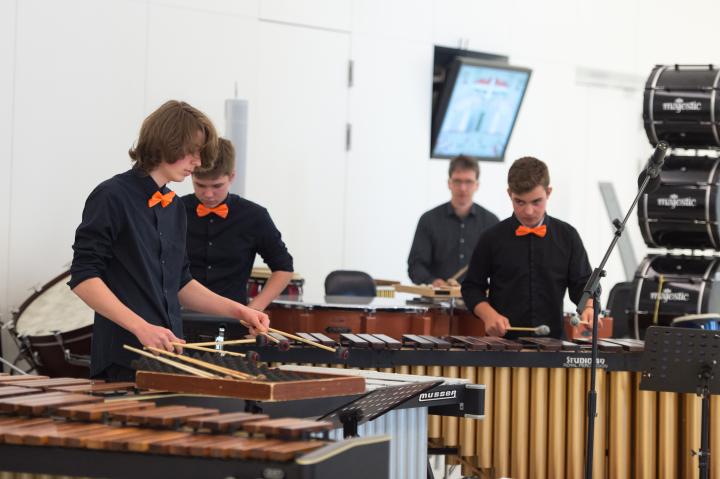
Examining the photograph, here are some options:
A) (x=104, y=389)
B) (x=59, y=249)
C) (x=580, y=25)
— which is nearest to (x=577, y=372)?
(x=104, y=389)

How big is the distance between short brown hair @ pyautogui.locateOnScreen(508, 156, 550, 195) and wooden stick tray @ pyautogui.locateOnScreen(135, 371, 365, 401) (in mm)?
2198

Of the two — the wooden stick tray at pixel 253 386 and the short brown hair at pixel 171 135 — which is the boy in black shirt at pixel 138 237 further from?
the wooden stick tray at pixel 253 386

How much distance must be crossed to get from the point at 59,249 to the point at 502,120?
3777mm

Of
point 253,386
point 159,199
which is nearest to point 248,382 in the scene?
point 253,386

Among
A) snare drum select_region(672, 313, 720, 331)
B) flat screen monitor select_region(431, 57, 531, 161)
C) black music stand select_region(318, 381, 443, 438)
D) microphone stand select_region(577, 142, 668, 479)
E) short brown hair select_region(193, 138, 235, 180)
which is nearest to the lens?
black music stand select_region(318, 381, 443, 438)

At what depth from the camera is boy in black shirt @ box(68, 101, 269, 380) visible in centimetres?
357

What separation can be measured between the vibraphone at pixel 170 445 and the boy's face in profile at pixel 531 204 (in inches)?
104

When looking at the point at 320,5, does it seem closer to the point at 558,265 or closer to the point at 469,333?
the point at 469,333

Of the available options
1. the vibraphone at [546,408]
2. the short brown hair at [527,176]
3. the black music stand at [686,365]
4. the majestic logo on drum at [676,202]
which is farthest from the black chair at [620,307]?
the black music stand at [686,365]

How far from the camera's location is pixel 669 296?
683 cm

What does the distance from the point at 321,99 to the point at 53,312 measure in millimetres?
2926

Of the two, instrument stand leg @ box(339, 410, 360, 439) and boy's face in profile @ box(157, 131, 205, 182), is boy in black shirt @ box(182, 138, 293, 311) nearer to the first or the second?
boy's face in profile @ box(157, 131, 205, 182)

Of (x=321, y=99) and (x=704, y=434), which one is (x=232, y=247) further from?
(x=321, y=99)

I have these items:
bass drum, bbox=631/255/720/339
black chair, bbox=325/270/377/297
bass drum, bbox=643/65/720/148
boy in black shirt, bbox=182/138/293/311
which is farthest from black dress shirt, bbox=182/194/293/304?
bass drum, bbox=643/65/720/148
